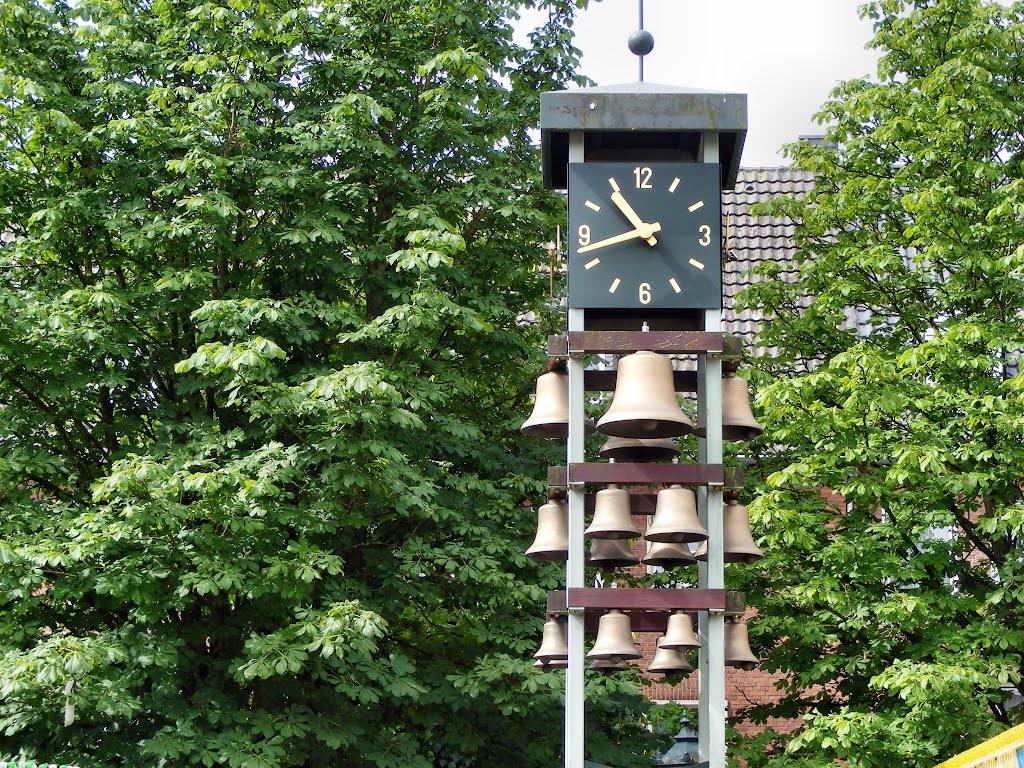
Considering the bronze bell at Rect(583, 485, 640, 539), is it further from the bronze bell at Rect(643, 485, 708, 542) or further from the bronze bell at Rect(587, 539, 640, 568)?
the bronze bell at Rect(587, 539, 640, 568)

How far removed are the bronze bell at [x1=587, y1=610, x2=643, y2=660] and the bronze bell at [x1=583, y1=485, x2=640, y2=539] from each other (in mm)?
520

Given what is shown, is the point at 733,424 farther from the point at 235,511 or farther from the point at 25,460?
the point at 25,460

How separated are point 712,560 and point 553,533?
1.09m

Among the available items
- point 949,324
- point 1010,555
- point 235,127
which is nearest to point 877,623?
point 1010,555

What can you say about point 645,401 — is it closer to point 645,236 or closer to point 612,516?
point 612,516

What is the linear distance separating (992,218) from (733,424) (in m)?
6.70

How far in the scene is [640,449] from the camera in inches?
385

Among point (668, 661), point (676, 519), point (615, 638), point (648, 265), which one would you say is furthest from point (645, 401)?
point (668, 661)

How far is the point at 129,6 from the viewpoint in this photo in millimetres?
15039

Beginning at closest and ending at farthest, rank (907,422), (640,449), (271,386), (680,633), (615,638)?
1. (615,638)
2. (680,633)
3. (640,449)
4. (271,386)
5. (907,422)

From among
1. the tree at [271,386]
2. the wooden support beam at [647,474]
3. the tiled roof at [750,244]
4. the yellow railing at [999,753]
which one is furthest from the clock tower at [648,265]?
the tiled roof at [750,244]

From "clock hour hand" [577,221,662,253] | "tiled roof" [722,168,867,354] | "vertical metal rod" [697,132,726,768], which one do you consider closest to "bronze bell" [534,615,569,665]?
"vertical metal rod" [697,132,726,768]

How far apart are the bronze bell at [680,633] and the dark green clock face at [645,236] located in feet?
6.53

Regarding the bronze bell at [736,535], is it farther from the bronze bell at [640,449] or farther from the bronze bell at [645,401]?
the bronze bell at [645,401]
